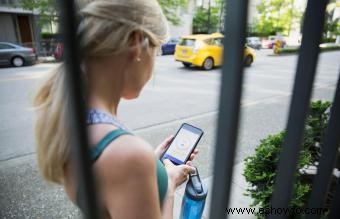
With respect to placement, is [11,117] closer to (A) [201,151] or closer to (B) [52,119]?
(A) [201,151]

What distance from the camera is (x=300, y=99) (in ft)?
1.98

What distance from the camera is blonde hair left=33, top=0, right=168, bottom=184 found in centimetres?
88

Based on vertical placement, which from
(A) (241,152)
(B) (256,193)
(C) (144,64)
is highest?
(C) (144,64)

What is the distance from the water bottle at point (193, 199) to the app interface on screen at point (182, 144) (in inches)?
5.1

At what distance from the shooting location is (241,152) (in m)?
4.34

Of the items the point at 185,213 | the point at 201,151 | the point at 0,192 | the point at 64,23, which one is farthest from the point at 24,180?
the point at 64,23

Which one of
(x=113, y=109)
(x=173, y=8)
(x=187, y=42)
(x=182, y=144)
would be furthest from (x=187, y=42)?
(x=173, y=8)

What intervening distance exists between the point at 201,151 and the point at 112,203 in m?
3.54

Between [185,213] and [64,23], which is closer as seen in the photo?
[64,23]

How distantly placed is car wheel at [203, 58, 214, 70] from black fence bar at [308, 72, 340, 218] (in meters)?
11.6

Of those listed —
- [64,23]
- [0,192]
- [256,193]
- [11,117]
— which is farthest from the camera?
[11,117]

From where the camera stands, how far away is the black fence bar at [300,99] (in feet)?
1.85

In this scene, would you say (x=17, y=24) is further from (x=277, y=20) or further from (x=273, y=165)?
(x=277, y=20)

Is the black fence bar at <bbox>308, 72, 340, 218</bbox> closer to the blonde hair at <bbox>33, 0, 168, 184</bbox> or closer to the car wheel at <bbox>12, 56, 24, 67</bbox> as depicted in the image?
the blonde hair at <bbox>33, 0, 168, 184</bbox>
